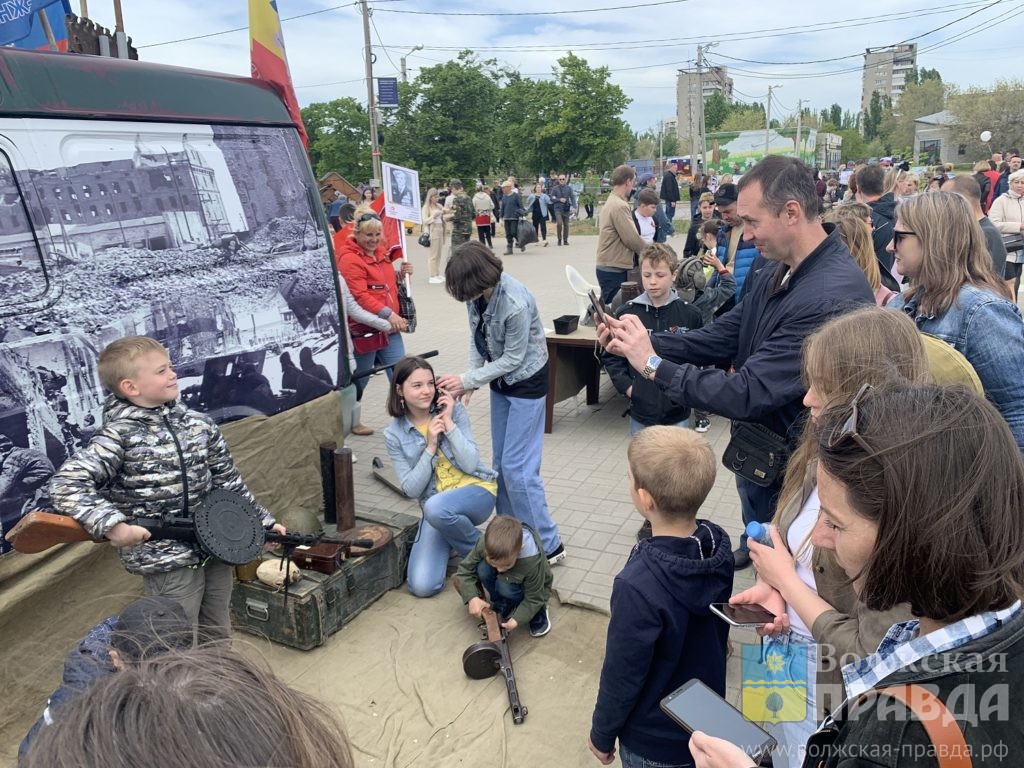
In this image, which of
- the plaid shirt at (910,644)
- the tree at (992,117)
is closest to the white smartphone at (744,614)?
the plaid shirt at (910,644)


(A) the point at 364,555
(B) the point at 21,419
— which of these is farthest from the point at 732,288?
(B) the point at 21,419

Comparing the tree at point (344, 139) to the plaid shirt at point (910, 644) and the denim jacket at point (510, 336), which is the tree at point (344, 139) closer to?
the denim jacket at point (510, 336)

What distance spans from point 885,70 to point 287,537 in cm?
17202

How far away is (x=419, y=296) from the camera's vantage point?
13586 millimetres

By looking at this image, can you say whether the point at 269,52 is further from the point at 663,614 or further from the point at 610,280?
the point at 610,280

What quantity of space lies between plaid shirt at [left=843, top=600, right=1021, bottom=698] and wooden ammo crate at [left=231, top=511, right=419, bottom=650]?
276cm

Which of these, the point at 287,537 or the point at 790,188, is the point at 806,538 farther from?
the point at 287,537

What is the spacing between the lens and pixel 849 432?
1.21m

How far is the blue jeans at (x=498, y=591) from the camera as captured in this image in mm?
3453

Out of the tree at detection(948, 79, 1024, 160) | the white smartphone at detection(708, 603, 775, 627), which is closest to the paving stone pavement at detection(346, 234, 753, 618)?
the white smartphone at detection(708, 603, 775, 627)

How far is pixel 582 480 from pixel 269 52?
11.8 feet

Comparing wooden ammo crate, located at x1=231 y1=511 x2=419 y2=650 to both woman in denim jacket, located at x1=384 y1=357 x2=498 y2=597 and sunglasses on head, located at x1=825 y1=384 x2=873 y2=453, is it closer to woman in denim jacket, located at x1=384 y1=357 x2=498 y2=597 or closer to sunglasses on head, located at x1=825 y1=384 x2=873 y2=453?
woman in denim jacket, located at x1=384 y1=357 x2=498 y2=597

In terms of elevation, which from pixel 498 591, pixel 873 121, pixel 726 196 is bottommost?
pixel 498 591

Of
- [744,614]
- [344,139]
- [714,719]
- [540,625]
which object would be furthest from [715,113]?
[714,719]
